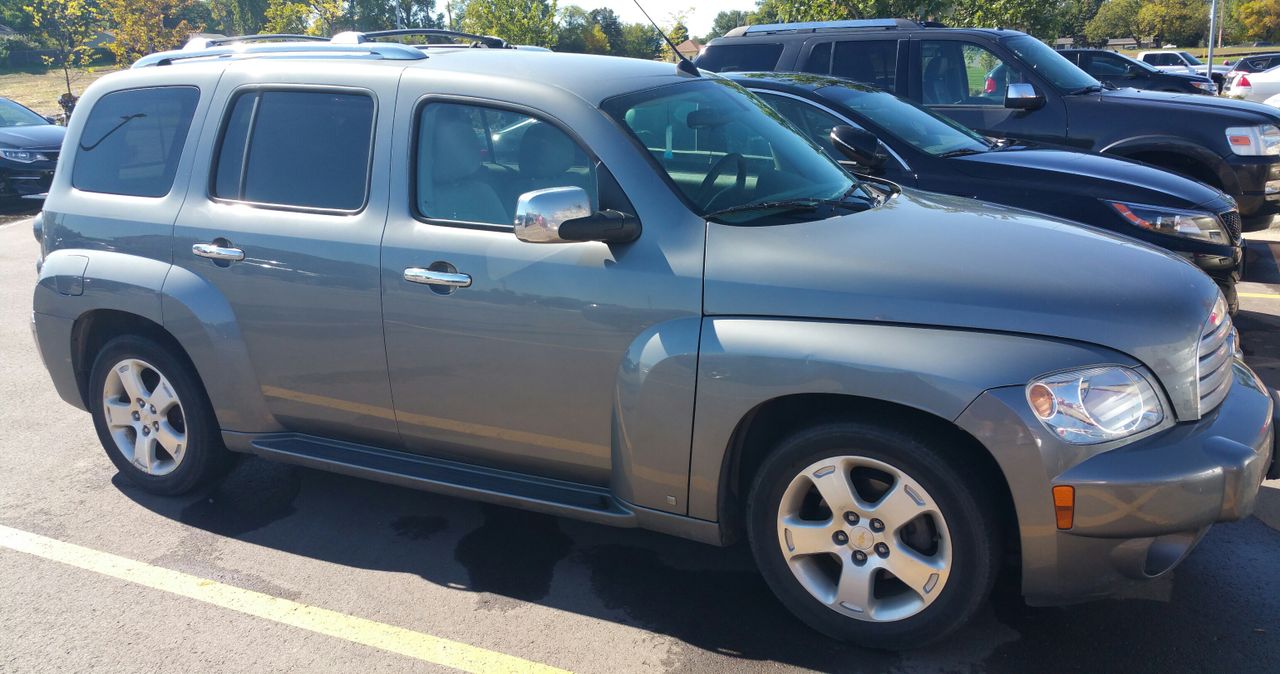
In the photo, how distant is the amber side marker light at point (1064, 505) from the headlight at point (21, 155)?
15.5 m

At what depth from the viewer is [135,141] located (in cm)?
451

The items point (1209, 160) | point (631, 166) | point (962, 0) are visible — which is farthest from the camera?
point (962, 0)

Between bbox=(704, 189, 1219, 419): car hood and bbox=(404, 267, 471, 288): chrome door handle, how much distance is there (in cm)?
90

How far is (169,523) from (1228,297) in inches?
213

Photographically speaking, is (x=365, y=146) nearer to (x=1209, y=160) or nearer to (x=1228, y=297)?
(x=1228, y=297)

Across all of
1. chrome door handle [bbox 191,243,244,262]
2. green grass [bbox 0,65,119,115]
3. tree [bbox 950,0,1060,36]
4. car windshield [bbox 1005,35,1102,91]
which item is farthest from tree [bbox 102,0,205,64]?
chrome door handle [bbox 191,243,244,262]

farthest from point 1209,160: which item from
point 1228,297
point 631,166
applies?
point 631,166

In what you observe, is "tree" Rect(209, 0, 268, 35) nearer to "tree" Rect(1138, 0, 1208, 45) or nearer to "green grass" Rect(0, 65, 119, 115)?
"green grass" Rect(0, 65, 119, 115)

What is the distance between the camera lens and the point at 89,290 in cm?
443

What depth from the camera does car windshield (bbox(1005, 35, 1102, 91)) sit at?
8219 millimetres

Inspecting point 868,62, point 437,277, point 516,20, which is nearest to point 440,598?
point 437,277

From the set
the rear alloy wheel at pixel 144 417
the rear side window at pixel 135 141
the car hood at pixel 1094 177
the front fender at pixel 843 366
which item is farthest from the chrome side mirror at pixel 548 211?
the car hood at pixel 1094 177

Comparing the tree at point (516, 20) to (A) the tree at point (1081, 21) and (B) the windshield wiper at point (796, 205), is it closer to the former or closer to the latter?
(B) the windshield wiper at point (796, 205)

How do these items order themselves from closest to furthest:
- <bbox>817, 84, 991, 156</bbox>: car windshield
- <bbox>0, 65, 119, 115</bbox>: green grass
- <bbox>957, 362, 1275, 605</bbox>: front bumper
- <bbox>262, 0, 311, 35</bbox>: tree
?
<bbox>957, 362, 1275, 605</bbox>: front bumper
<bbox>817, 84, 991, 156</bbox>: car windshield
<bbox>262, 0, 311, 35</bbox>: tree
<bbox>0, 65, 119, 115</bbox>: green grass
